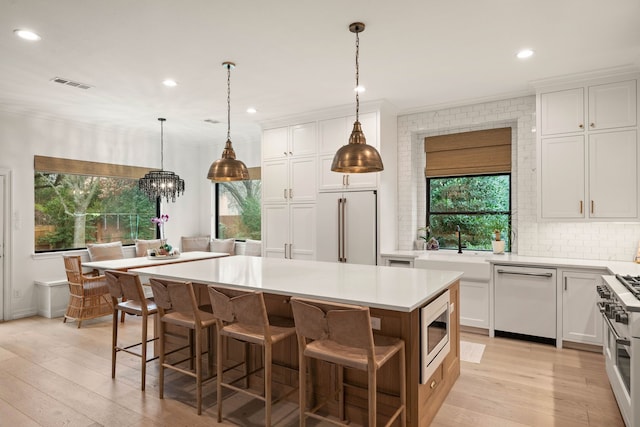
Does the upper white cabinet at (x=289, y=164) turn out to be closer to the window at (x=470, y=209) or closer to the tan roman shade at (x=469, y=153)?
the tan roman shade at (x=469, y=153)

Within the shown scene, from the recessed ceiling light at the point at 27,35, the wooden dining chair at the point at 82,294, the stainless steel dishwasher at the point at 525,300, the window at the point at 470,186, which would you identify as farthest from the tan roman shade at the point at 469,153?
the wooden dining chair at the point at 82,294

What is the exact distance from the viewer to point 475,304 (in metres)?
4.46

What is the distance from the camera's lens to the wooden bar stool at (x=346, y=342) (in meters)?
2.03

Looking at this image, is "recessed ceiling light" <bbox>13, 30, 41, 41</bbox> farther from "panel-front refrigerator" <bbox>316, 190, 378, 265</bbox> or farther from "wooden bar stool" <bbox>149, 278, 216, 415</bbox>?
"panel-front refrigerator" <bbox>316, 190, 378, 265</bbox>

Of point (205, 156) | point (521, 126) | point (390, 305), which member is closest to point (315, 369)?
point (390, 305)

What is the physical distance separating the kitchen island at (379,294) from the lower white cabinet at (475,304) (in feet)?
4.18

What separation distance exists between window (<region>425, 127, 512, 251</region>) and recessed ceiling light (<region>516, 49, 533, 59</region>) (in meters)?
1.51

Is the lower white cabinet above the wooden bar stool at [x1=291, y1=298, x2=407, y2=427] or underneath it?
underneath

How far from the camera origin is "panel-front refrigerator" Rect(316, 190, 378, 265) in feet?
16.0

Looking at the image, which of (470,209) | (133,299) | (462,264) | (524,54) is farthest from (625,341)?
(133,299)

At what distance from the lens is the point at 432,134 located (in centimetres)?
539

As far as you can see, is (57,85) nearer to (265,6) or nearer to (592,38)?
(265,6)

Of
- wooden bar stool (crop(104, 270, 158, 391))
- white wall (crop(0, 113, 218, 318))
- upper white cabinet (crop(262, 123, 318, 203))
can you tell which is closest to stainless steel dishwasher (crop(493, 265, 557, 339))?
upper white cabinet (crop(262, 123, 318, 203))

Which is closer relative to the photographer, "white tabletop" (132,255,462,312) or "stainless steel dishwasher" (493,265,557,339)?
"white tabletop" (132,255,462,312)
